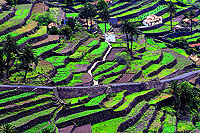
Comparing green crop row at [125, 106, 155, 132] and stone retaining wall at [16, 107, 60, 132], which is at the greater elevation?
stone retaining wall at [16, 107, 60, 132]

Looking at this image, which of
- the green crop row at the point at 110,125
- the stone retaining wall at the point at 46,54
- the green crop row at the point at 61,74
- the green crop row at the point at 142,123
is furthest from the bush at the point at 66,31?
the green crop row at the point at 110,125

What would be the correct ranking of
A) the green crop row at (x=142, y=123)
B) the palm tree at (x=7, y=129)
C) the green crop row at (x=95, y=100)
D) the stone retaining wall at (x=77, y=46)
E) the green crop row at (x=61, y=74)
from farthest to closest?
the stone retaining wall at (x=77, y=46)
the green crop row at (x=61, y=74)
the green crop row at (x=95, y=100)
the green crop row at (x=142, y=123)
the palm tree at (x=7, y=129)

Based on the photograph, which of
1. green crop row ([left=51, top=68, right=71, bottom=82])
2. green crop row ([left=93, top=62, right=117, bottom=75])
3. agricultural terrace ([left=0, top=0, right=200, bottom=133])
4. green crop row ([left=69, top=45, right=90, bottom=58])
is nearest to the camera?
agricultural terrace ([left=0, top=0, right=200, bottom=133])

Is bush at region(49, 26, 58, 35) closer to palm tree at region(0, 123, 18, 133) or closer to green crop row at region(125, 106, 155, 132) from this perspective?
green crop row at region(125, 106, 155, 132)

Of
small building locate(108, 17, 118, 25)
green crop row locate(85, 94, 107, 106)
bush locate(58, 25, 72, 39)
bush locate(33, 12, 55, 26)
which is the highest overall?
bush locate(33, 12, 55, 26)

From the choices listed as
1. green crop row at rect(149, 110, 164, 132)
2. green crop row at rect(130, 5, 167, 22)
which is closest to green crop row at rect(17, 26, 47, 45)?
green crop row at rect(149, 110, 164, 132)

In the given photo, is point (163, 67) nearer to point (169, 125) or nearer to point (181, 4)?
point (169, 125)

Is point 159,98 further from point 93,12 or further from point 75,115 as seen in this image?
point 93,12

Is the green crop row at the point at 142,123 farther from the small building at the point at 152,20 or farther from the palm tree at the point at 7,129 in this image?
the small building at the point at 152,20
